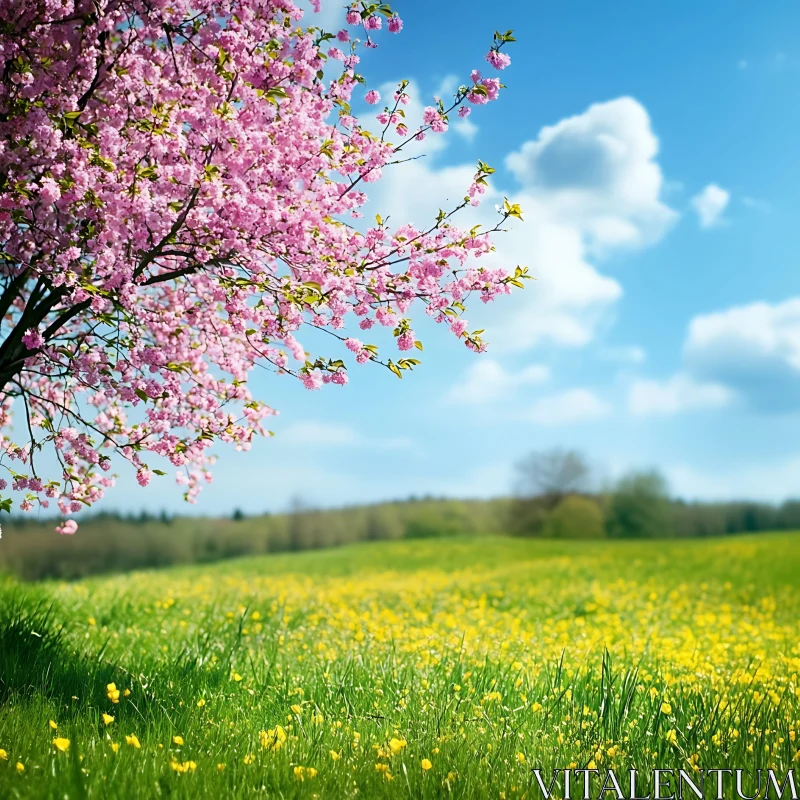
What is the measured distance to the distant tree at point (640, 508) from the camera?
46.8m

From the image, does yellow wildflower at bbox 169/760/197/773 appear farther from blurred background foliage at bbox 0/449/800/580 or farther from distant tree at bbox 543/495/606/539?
distant tree at bbox 543/495/606/539

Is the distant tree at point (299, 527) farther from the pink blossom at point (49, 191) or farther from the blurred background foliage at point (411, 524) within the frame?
the pink blossom at point (49, 191)

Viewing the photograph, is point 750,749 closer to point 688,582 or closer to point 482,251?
point 482,251

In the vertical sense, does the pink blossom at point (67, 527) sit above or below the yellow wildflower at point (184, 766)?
above

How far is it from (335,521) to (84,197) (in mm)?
32822

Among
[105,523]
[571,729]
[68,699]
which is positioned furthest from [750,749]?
[105,523]

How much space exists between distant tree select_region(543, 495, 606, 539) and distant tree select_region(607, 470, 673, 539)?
1.38m

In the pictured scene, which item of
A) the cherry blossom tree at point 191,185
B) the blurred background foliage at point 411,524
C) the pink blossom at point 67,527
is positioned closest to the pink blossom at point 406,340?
the cherry blossom tree at point 191,185

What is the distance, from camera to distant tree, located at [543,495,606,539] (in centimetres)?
4538

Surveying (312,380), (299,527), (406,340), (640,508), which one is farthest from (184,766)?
(640,508)

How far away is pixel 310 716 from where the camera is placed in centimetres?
682

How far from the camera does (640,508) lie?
1863 inches

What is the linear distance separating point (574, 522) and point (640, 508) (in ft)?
15.2

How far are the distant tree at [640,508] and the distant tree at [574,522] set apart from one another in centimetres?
138
